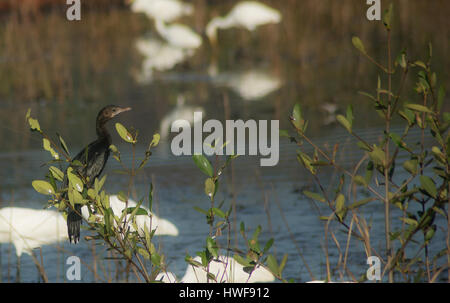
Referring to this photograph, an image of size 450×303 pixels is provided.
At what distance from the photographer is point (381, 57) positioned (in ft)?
29.5

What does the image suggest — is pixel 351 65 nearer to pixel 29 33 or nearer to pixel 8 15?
pixel 29 33

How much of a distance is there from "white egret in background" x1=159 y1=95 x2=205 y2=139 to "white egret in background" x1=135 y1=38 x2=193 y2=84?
1.67 metres

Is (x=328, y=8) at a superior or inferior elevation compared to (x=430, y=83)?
superior

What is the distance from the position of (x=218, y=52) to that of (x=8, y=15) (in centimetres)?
466

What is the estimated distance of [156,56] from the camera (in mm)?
11094

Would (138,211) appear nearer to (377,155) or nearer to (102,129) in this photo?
(377,155)

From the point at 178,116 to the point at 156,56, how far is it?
156 inches

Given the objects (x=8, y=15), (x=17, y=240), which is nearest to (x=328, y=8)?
(x=8, y=15)

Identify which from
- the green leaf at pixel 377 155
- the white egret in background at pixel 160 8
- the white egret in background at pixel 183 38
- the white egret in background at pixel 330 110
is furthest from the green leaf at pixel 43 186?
the white egret in background at pixel 160 8

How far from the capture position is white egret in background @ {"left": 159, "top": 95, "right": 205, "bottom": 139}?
6772 mm

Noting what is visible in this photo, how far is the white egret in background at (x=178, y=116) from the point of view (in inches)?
267

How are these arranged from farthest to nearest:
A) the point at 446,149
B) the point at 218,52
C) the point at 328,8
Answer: the point at 328,8, the point at 218,52, the point at 446,149

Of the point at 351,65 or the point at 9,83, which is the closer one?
the point at 351,65
